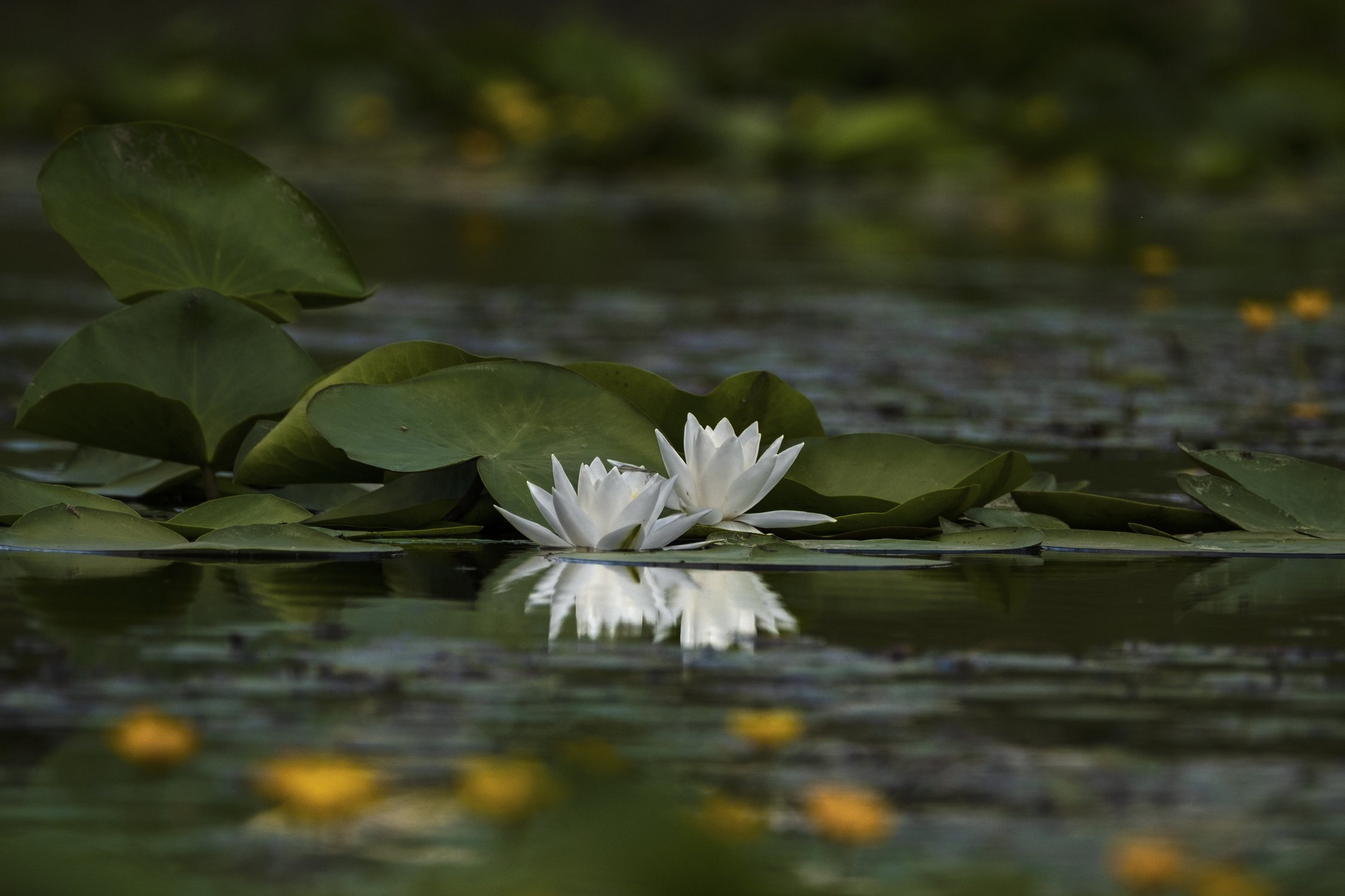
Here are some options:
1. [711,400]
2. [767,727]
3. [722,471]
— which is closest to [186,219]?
[711,400]

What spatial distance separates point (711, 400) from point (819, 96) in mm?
10702

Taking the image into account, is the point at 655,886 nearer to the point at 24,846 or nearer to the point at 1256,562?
the point at 24,846

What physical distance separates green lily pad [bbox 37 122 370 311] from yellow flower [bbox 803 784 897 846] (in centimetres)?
143

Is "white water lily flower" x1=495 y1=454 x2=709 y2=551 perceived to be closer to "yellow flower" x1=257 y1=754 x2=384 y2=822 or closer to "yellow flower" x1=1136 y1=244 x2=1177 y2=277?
"yellow flower" x1=257 y1=754 x2=384 y2=822

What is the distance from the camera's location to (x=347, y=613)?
6.45 ft

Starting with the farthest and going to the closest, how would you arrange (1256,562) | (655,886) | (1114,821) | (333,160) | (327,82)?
(327,82)
(333,160)
(1256,562)
(1114,821)
(655,886)

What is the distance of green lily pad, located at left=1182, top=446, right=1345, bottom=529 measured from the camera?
252cm

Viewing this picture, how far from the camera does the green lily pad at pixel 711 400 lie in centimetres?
253

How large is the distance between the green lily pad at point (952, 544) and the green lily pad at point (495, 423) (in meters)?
0.22

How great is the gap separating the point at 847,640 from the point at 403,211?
27.5ft

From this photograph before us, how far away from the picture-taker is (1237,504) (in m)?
2.53

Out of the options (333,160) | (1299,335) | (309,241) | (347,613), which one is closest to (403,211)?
(333,160)

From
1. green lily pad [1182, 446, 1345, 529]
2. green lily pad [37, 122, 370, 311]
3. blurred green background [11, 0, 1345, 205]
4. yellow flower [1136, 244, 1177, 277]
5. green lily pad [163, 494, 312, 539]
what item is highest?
blurred green background [11, 0, 1345, 205]

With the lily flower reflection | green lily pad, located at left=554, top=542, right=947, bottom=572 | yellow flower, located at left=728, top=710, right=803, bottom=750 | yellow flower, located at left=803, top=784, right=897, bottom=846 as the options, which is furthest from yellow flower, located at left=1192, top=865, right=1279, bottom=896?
green lily pad, located at left=554, top=542, right=947, bottom=572
